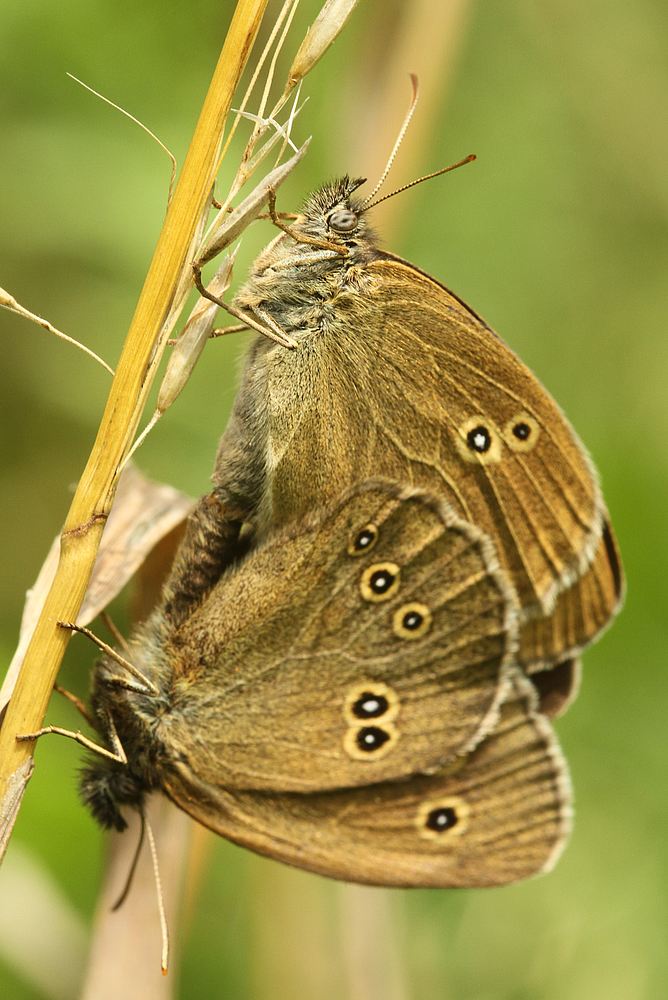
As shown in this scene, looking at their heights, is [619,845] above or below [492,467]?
below

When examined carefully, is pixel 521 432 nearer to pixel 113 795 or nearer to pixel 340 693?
pixel 340 693

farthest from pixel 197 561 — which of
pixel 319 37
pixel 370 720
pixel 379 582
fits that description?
pixel 319 37

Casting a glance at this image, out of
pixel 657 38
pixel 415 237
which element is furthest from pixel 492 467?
pixel 657 38

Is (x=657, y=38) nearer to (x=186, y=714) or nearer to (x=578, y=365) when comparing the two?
(x=578, y=365)

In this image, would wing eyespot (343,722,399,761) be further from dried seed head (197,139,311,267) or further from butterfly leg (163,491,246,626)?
dried seed head (197,139,311,267)

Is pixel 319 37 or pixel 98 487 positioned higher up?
pixel 319 37

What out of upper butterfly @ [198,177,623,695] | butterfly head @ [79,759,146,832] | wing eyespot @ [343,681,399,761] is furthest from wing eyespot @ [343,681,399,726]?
butterfly head @ [79,759,146,832]

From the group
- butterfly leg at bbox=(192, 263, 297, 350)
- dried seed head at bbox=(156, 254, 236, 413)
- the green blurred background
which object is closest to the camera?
dried seed head at bbox=(156, 254, 236, 413)
